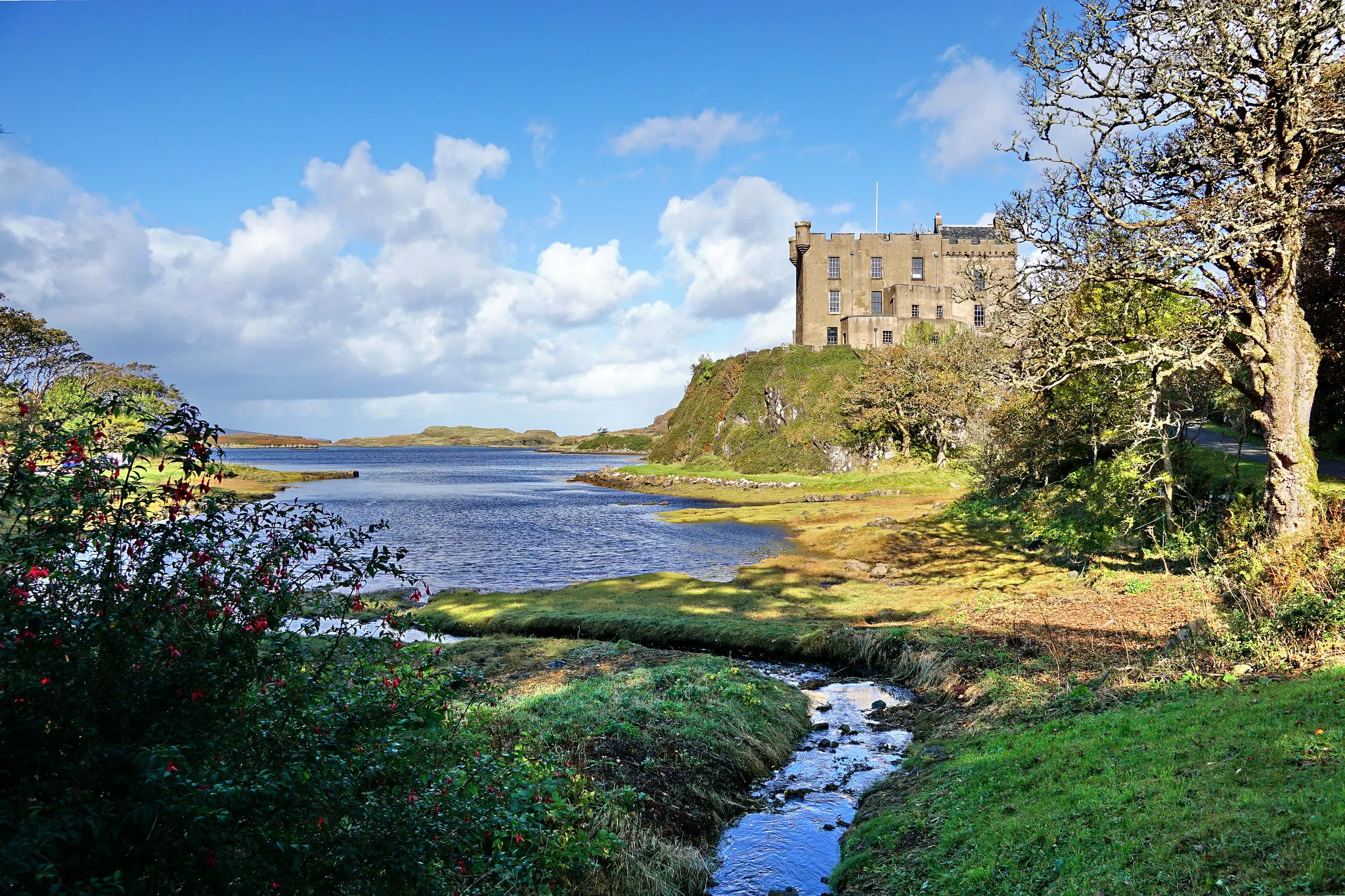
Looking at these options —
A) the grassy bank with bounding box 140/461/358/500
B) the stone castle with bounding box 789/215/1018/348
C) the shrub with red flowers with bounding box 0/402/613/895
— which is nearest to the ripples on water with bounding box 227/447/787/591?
the grassy bank with bounding box 140/461/358/500

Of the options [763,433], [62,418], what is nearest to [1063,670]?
[62,418]

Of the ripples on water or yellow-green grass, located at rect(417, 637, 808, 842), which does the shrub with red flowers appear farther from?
the ripples on water

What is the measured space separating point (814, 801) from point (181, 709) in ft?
35.2

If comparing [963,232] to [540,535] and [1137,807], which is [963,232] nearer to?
[540,535]

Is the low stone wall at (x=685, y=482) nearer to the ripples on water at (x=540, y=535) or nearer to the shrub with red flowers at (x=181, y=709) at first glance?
the ripples on water at (x=540, y=535)

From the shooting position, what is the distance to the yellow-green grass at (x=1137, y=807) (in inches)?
284

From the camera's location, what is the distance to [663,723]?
567 inches

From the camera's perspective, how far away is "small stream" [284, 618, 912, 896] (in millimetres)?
10680

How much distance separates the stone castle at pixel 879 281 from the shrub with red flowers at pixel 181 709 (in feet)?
309

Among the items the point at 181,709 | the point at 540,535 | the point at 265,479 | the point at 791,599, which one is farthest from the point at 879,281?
the point at 181,709

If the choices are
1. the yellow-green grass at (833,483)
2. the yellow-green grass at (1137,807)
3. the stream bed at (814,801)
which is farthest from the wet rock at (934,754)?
the yellow-green grass at (833,483)

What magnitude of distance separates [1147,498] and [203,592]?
2766cm

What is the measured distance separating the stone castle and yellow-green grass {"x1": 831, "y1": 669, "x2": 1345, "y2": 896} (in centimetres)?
8821

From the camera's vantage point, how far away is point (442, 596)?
30.9 metres
